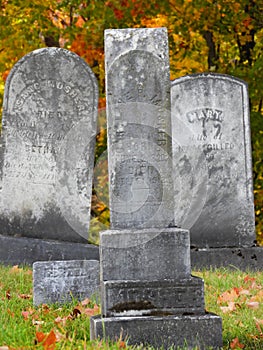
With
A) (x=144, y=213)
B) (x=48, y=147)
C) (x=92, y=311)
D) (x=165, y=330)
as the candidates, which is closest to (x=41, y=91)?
(x=48, y=147)

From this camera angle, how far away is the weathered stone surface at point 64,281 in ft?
20.0

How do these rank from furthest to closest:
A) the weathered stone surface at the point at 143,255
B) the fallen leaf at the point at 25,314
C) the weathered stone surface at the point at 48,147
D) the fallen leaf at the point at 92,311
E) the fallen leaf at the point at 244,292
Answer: the weathered stone surface at the point at 48,147 < the fallen leaf at the point at 244,292 < the fallen leaf at the point at 92,311 < the fallen leaf at the point at 25,314 < the weathered stone surface at the point at 143,255

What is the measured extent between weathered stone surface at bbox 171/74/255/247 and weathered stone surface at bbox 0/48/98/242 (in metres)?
1.20

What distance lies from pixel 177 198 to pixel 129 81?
5.00 metres

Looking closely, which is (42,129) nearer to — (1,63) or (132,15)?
(132,15)

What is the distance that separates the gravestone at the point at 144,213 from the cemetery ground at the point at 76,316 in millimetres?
259

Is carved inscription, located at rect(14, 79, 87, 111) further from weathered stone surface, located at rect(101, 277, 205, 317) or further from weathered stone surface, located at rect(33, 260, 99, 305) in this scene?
weathered stone surface, located at rect(101, 277, 205, 317)

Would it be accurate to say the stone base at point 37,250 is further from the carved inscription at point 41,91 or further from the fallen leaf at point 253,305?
the fallen leaf at point 253,305

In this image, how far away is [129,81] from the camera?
15.8 feet

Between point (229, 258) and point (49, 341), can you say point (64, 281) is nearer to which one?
point (49, 341)

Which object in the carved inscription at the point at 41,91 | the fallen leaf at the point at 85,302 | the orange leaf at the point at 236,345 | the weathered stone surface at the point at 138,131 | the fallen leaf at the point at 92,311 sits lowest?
the orange leaf at the point at 236,345

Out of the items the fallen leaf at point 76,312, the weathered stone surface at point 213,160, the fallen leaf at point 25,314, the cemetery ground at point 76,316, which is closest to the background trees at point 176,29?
the weathered stone surface at point 213,160

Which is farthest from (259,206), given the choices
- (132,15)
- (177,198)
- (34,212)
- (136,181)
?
(136,181)

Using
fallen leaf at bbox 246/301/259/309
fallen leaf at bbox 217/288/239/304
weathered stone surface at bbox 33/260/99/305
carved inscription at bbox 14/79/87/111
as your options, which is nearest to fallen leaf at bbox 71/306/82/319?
weathered stone surface at bbox 33/260/99/305
